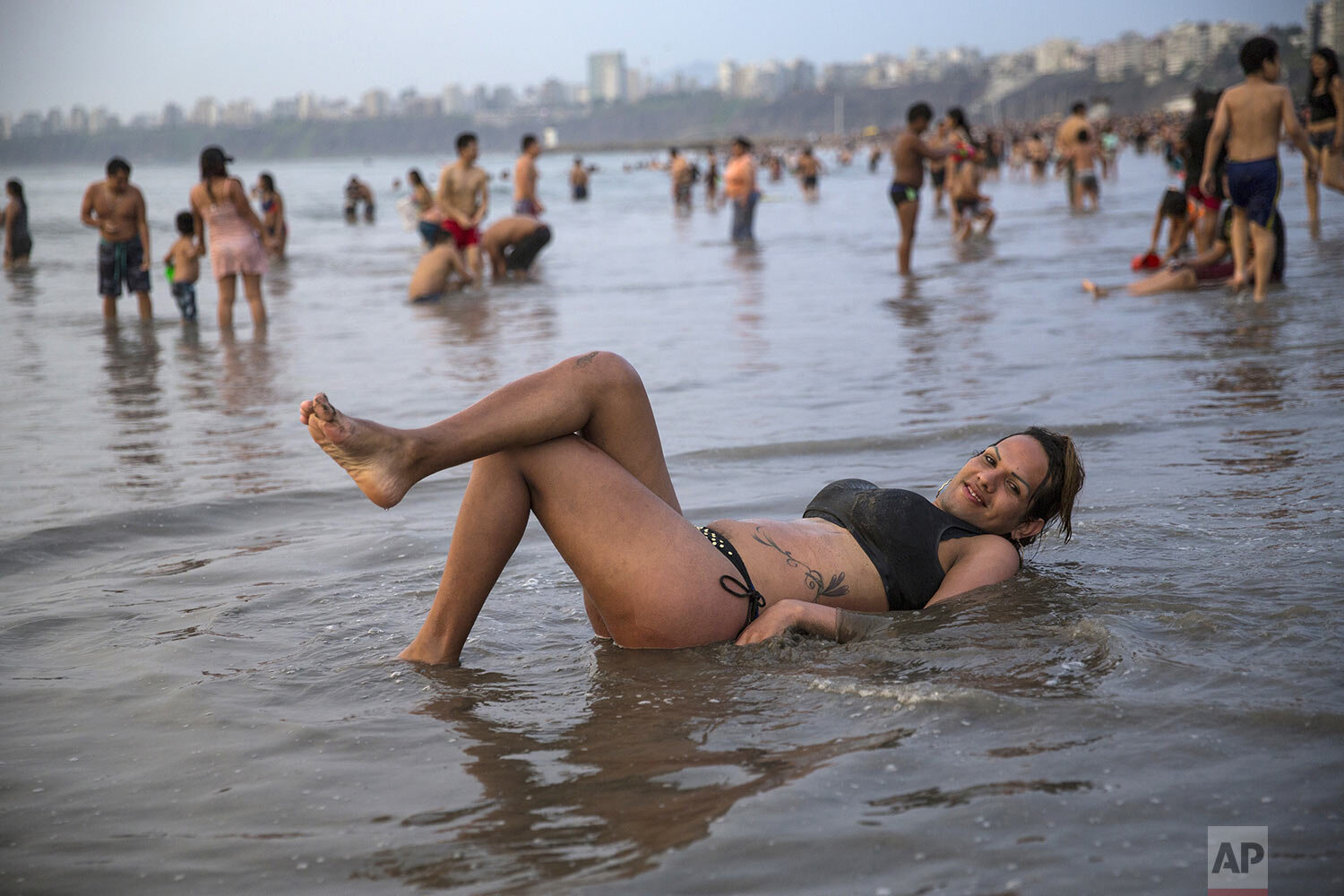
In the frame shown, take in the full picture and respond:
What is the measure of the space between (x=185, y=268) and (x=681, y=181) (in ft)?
74.6

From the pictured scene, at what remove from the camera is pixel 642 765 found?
2.58 meters

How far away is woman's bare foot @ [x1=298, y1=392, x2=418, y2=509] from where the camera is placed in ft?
8.93

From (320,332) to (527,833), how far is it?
9.68 meters

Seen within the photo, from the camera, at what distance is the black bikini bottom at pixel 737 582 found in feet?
10.2

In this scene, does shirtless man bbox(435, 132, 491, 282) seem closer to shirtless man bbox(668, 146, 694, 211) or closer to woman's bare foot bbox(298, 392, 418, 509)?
woman's bare foot bbox(298, 392, 418, 509)

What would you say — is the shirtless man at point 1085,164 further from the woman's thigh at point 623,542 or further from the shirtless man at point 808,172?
the woman's thigh at point 623,542

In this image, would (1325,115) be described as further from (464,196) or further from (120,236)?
(120,236)

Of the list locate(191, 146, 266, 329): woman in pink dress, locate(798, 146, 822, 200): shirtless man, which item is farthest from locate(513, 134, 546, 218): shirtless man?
locate(798, 146, 822, 200): shirtless man

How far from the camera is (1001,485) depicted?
11.2 ft

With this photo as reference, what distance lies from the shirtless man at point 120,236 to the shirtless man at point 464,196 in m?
3.32

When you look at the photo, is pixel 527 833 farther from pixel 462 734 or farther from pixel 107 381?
pixel 107 381

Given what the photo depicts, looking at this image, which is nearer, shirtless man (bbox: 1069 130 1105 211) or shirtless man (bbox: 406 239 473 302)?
shirtless man (bbox: 406 239 473 302)

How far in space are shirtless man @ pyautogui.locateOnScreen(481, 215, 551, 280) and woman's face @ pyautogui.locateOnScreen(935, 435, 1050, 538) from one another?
12684 millimetres

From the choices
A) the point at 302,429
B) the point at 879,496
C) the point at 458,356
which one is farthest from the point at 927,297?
the point at 879,496
